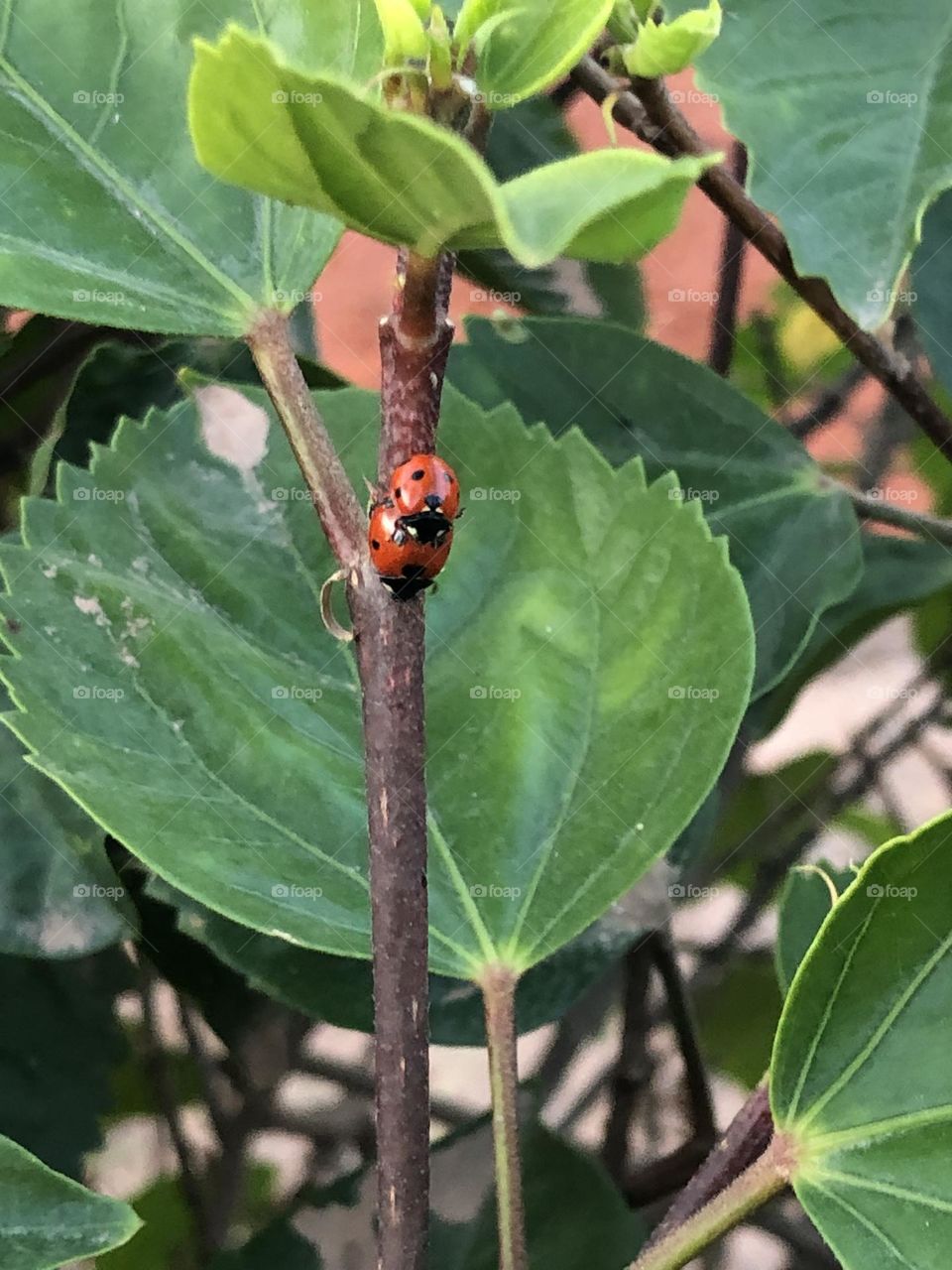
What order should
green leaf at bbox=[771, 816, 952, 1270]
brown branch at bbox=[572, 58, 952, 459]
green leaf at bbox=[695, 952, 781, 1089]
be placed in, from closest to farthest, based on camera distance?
green leaf at bbox=[771, 816, 952, 1270] → brown branch at bbox=[572, 58, 952, 459] → green leaf at bbox=[695, 952, 781, 1089]

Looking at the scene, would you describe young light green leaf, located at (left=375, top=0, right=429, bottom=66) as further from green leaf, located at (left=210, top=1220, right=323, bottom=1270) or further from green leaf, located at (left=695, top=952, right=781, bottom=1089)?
green leaf, located at (left=695, top=952, right=781, bottom=1089)

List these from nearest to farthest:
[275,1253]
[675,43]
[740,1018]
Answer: [675,43]
[275,1253]
[740,1018]

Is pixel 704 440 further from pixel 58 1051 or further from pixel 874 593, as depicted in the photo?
pixel 58 1051

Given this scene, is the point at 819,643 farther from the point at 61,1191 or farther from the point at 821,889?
the point at 61,1191

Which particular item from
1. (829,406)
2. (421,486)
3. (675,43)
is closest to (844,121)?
(675,43)

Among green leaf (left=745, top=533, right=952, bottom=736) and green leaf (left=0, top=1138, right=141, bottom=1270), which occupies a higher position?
green leaf (left=745, top=533, right=952, bottom=736)

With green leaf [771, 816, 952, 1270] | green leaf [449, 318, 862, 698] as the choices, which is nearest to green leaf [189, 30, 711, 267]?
green leaf [771, 816, 952, 1270]

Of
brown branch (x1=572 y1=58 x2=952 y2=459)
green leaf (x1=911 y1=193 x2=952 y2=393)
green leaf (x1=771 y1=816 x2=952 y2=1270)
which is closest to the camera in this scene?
green leaf (x1=771 y1=816 x2=952 y2=1270)

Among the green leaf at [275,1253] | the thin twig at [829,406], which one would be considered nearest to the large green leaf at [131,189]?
the green leaf at [275,1253]
